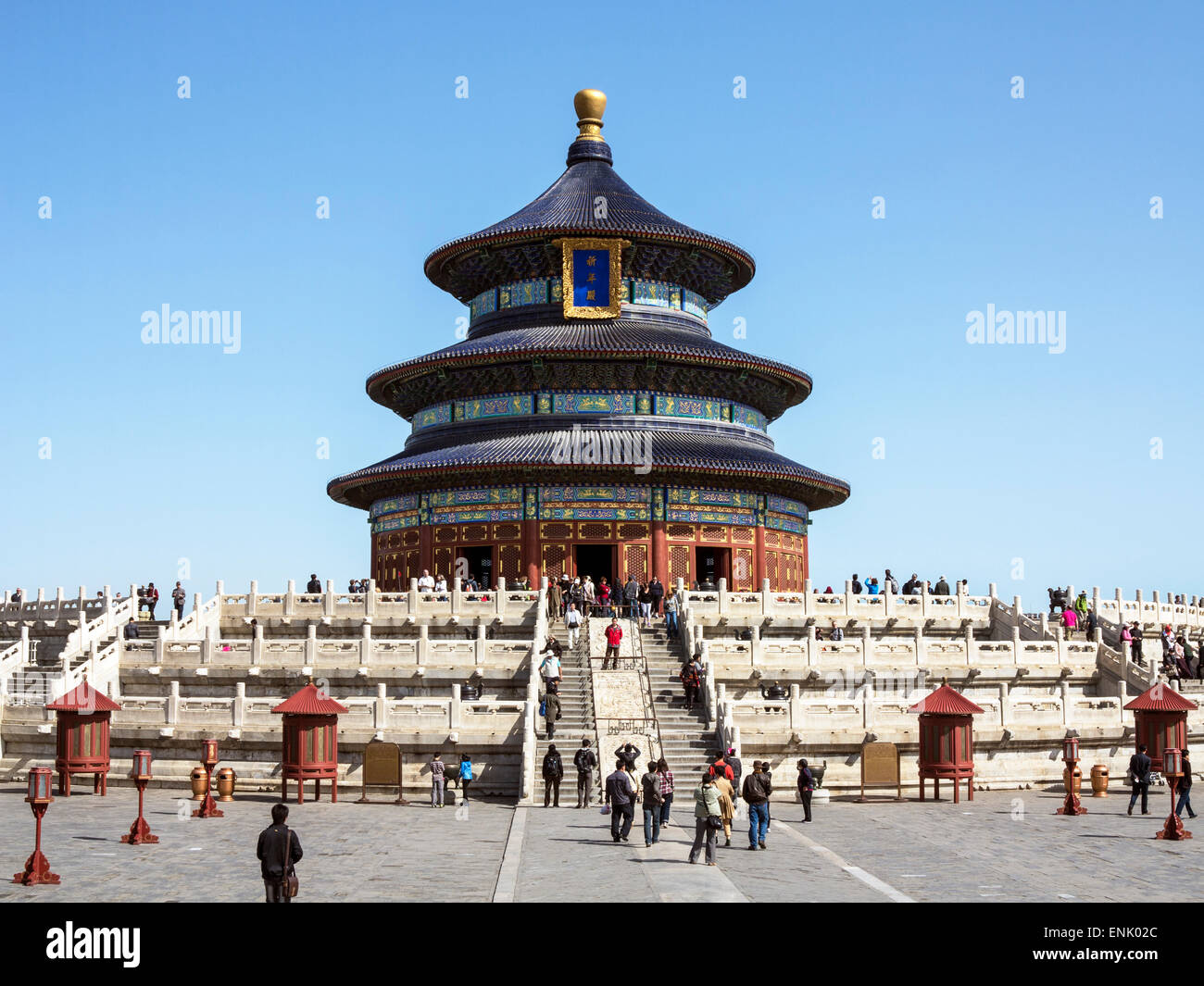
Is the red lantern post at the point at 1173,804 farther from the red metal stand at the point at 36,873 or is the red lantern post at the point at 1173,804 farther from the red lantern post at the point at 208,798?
the red metal stand at the point at 36,873

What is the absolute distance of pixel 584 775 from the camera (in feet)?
102

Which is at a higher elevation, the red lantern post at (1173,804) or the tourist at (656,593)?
the tourist at (656,593)

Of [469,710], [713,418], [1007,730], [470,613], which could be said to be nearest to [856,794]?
[1007,730]

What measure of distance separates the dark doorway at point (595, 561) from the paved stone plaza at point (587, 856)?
Result: 23.5m

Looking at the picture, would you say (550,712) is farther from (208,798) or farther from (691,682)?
(208,798)

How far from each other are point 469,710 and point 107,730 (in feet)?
25.8

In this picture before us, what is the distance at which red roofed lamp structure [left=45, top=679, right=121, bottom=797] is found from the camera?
107 feet

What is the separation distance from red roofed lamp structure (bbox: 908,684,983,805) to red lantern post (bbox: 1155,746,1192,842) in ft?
15.3

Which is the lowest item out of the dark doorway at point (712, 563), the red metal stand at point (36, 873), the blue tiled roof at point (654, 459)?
the red metal stand at point (36, 873)

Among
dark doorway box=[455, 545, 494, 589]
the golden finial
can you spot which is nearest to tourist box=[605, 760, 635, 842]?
dark doorway box=[455, 545, 494, 589]

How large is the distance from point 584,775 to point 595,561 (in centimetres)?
2470

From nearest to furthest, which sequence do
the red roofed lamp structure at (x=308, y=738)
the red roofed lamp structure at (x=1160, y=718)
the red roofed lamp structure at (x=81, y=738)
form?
1. the red roofed lamp structure at (x=308, y=738)
2. the red roofed lamp structure at (x=81, y=738)
3. the red roofed lamp structure at (x=1160, y=718)

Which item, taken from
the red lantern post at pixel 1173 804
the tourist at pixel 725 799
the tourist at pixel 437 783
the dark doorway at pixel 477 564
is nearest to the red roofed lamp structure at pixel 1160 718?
the red lantern post at pixel 1173 804

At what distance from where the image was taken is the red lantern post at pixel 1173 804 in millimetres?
27328
